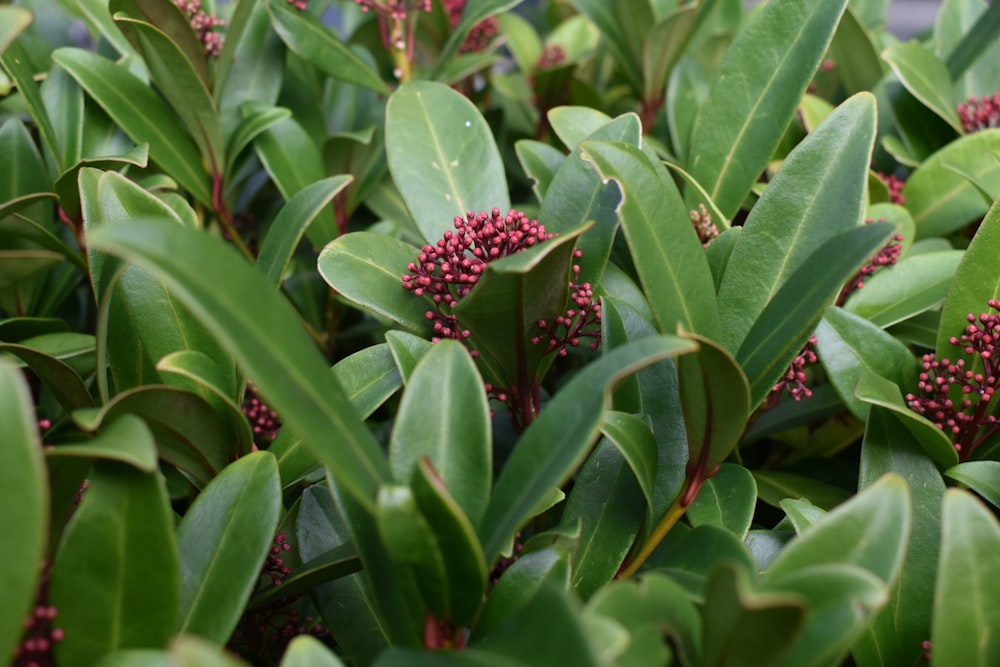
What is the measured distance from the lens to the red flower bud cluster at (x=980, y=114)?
4.56ft

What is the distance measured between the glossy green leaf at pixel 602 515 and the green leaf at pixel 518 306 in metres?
0.12

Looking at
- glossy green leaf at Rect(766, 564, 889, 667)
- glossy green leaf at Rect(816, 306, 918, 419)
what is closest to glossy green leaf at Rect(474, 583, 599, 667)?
glossy green leaf at Rect(766, 564, 889, 667)

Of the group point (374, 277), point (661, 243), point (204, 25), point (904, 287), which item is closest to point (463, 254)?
point (374, 277)

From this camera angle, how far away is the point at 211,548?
30.7 inches

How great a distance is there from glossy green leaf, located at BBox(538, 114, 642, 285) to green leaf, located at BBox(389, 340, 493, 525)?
0.26 metres

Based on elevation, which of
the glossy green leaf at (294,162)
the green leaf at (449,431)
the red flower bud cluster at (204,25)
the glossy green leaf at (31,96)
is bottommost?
the green leaf at (449,431)

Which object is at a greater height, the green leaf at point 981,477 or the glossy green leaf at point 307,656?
the glossy green leaf at point 307,656

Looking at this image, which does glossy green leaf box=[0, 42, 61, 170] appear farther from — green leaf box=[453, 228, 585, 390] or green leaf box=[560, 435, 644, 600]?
green leaf box=[560, 435, 644, 600]

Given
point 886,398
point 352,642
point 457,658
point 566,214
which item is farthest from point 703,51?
point 457,658

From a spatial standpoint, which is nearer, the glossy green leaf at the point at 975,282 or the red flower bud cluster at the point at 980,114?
the glossy green leaf at the point at 975,282

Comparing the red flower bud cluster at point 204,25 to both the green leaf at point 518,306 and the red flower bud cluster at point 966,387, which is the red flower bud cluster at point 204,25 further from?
the red flower bud cluster at point 966,387

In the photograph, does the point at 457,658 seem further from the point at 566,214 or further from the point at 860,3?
the point at 860,3

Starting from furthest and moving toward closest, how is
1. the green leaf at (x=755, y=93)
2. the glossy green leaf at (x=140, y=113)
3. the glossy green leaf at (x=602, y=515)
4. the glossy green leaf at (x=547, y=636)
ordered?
1. the glossy green leaf at (x=140, y=113)
2. the green leaf at (x=755, y=93)
3. the glossy green leaf at (x=602, y=515)
4. the glossy green leaf at (x=547, y=636)

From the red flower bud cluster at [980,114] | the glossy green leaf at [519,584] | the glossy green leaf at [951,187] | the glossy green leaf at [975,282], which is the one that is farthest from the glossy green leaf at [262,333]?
the red flower bud cluster at [980,114]
